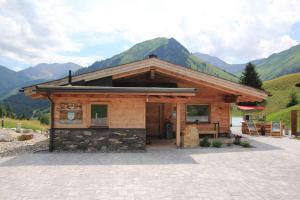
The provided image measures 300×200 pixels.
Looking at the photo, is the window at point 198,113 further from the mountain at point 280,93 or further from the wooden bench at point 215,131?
the mountain at point 280,93

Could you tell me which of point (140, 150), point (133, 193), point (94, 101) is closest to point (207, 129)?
point (140, 150)

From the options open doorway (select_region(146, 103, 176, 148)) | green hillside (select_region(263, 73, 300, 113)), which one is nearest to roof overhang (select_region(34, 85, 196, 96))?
open doorway (select_region(146, 103, 176, 148))

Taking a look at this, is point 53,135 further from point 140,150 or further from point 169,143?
point 169,143

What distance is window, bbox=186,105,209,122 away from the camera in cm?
1939

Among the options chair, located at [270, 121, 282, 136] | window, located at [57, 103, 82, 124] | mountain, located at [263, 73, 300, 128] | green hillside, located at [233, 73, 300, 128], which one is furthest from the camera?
mountain, located at [263, 73, 300, 128]

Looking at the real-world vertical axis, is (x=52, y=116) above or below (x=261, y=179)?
above

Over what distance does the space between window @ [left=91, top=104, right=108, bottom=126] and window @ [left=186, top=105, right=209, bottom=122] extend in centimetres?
657

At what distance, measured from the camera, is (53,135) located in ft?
47.0

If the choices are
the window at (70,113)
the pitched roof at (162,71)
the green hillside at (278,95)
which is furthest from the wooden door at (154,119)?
the green hillside at (278,95)

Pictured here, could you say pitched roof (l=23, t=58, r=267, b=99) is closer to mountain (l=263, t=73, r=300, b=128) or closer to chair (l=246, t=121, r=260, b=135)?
chair (l=246, t=121, r=260, b=135)

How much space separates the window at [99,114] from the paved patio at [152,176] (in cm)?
191

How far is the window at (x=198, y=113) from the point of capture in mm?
19391

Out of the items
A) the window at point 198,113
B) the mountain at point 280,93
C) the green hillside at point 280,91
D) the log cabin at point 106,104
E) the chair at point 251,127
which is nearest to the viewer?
the log cabin at point 106,104

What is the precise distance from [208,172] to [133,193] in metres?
3.42
